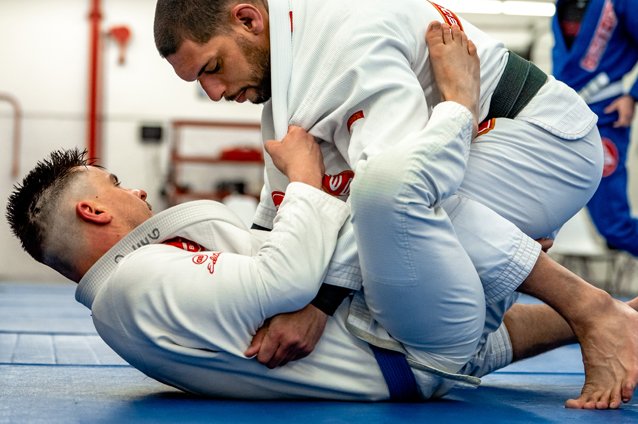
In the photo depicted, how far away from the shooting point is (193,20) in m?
2.25

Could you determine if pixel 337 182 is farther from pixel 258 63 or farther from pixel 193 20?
pixel 193 20

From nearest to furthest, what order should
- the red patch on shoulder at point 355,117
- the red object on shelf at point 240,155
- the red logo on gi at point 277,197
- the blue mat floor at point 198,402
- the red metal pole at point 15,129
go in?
the blue mat floor at point 198,402 < the red patch on shoulder at point 355,117 < the red logo on gi at point 277,197 < the red object on shelf at point 240,155 < the red metal pole at point 15,129

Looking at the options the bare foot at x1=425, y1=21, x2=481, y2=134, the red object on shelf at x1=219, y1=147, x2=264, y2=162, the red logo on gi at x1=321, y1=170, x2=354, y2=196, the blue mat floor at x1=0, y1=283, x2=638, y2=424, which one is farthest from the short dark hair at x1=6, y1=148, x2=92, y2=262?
the red object on shelf at x1=219, y1=147, x2=264, y2=162

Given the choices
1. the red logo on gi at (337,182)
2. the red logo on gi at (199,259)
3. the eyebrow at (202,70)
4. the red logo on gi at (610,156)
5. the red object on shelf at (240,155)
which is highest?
the eyebrow at (202,70)

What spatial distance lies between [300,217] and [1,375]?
92cm

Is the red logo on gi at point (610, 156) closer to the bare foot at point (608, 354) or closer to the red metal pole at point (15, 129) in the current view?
the bare foot at point (608, 354)

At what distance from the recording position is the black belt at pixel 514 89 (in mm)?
2309

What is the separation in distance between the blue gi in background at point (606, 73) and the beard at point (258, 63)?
3027mm

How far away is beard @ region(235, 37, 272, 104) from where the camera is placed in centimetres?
229

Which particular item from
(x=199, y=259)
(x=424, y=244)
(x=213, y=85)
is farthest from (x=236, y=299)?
(x=213, y=85)

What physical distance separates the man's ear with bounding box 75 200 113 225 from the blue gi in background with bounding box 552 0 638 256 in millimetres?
3435

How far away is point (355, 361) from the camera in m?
2.02

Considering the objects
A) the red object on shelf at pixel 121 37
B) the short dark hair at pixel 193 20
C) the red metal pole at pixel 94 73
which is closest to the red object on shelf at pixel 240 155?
the red metal pole at pixel 94 73

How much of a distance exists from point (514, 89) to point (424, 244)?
27.2 inches
